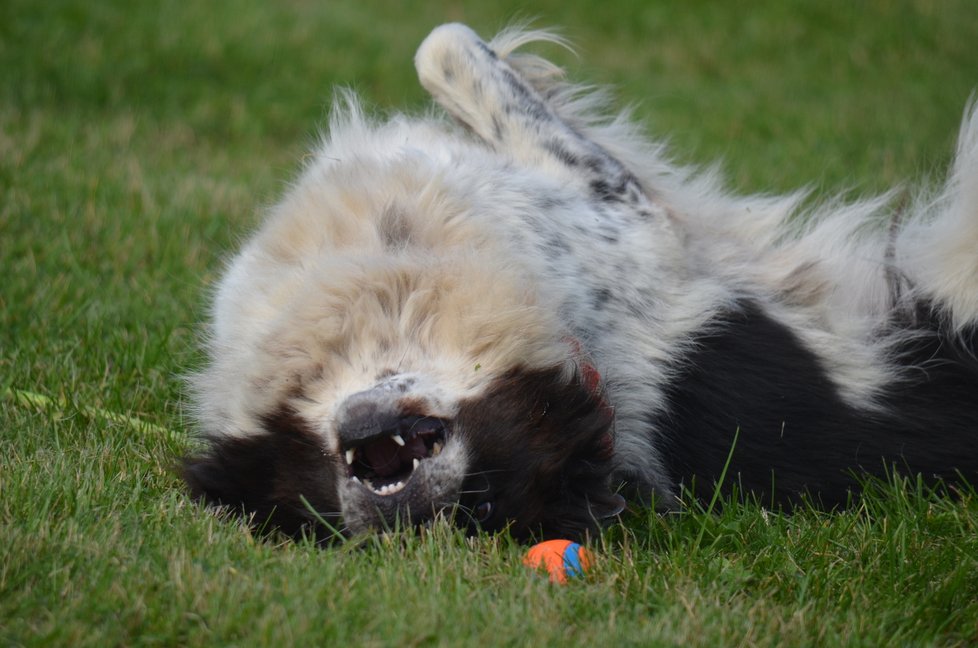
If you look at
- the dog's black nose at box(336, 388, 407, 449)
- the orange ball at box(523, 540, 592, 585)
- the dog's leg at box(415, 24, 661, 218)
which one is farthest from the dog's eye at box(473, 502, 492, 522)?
the dog's leg at box(415, 24, 661, 218)

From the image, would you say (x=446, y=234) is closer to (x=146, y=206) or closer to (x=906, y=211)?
(x=906, y=211)

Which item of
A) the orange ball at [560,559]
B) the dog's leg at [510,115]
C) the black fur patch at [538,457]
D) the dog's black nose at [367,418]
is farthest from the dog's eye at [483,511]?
→ the dog's leg at [510,115]

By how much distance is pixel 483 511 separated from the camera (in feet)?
9.62

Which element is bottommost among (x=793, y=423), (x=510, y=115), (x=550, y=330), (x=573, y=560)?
(x=573, y=560)

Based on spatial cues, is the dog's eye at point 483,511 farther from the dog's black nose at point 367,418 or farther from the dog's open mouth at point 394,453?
the dog's black nose at point 367,418

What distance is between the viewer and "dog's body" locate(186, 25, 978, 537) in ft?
9.73

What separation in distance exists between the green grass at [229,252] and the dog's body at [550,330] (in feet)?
0.60

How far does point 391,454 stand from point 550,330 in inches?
25.4

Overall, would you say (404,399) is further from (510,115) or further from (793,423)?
(510,115)

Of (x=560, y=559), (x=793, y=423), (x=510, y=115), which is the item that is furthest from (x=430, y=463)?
(x=510, y=115)

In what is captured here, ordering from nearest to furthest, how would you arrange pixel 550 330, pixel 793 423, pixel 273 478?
1. pixel 273 478
2. pixel 550 330
3. pixel 793 423

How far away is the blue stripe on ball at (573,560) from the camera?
2824 mm

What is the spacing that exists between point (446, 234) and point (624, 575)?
1.25 meters

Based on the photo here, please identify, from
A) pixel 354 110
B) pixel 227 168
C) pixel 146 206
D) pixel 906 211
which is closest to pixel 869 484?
pixel 906 211
